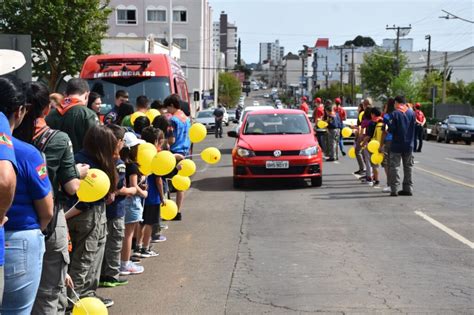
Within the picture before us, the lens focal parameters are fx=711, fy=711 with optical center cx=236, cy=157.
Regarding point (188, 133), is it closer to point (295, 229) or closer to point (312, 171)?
point (295, 229)

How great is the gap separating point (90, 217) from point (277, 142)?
350 inches

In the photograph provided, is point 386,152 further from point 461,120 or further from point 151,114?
point 461,120

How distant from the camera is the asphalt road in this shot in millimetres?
6355

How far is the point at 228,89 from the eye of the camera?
122 metres

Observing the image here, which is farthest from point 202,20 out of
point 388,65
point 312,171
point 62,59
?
point 312,171

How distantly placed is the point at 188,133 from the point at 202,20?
79356 mm

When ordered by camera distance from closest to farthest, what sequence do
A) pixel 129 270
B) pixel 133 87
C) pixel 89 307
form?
pixel 89 307 → pixel 129 270 → pixel 133 87

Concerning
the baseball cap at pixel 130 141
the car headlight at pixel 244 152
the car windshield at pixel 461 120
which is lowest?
the car windshield at pixel 461 120

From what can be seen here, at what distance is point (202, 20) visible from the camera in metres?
88.8

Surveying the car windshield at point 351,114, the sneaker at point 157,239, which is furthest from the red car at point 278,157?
the car windshield at point 351,114

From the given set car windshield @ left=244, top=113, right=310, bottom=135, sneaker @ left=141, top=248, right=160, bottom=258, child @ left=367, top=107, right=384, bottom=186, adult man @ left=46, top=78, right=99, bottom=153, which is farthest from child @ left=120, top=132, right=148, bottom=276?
car windshield @ left=244, top=113, right=310, bottom=135

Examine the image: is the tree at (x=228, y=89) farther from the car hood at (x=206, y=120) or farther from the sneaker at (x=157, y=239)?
the sneaker at (x=157, y=239)

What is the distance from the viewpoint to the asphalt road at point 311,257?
6355mm

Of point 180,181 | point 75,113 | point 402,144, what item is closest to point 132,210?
point 75,113
